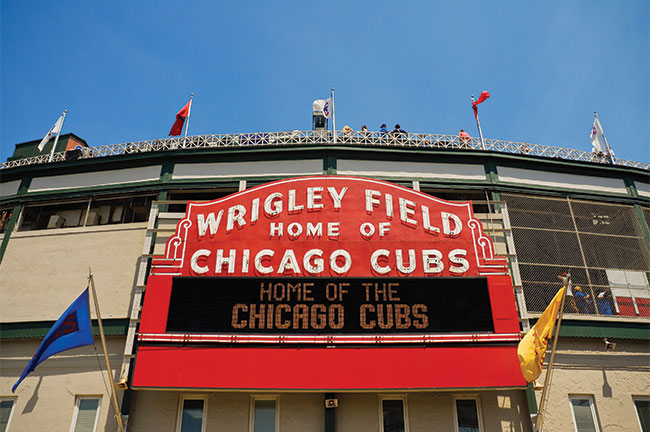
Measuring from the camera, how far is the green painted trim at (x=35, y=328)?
14.8 meters

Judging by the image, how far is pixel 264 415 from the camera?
1357 centimetres

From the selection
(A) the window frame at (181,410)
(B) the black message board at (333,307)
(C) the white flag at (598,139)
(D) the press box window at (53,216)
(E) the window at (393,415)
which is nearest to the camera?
(B) the black message board at (333,307)

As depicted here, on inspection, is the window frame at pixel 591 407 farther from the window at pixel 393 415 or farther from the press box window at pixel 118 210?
the press box window at pixel 118 210

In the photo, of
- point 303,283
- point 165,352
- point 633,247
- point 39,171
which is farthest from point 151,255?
Result: point 633,247

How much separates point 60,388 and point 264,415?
20.1 feet

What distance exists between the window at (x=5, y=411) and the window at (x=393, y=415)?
10.8 metres

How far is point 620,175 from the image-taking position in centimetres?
1798

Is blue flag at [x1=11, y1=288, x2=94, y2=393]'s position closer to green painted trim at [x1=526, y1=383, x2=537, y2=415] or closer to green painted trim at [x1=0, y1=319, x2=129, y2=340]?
green painted trim at [x1=0, y1=319, x2=129, y2=340]

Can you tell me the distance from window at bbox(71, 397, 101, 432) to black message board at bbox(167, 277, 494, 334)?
355cm

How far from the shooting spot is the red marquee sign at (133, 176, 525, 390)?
12906 mm

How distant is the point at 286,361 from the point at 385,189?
6.12 metres

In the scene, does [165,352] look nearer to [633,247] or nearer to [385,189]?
[385,189]

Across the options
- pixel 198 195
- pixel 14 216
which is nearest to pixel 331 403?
pixel 198 195

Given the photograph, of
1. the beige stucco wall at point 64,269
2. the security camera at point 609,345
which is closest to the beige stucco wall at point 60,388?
Result: the beige stucco wall at point 64,269
